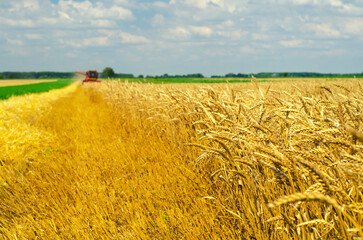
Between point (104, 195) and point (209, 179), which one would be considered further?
point (104, 195)

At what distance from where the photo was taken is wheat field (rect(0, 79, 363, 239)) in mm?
1534

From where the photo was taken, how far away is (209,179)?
3.18m

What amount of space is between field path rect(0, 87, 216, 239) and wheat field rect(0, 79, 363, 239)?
1cm

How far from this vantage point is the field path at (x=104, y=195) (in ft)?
9.02

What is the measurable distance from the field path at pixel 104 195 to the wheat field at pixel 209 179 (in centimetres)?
1

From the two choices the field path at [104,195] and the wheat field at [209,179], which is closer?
the wheat field at [209,179]

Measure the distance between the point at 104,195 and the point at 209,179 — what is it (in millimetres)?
1315

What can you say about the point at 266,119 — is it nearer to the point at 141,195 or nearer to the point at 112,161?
the point at 141,195

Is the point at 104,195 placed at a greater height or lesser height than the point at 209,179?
lesser

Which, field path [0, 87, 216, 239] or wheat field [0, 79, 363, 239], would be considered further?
field path [0, 87, 216, 239]

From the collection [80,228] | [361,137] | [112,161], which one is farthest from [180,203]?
[361,137]

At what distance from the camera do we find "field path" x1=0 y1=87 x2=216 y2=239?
2748 mm

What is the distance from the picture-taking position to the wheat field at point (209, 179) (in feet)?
5.03

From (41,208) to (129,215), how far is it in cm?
112
